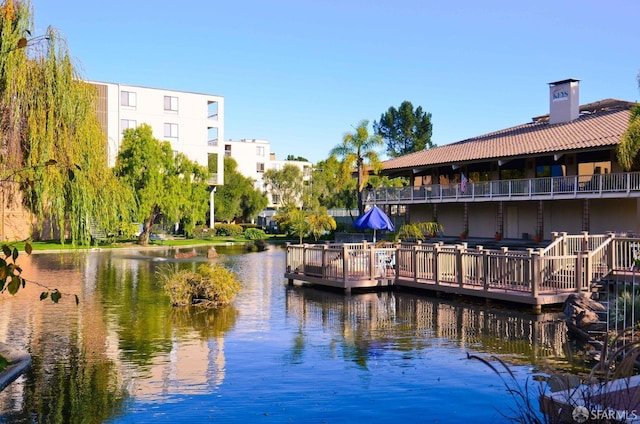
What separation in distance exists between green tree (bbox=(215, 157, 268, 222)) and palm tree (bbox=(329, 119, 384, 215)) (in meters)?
31.8

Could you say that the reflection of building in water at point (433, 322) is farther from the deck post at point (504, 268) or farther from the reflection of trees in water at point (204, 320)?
the reflection of trees in water at point (204, 320)

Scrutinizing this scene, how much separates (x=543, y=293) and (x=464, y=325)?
3448 millimetres

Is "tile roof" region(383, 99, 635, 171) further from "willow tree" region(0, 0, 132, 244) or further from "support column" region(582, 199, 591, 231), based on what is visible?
"willow tree" region(0, 0, 132, 244)

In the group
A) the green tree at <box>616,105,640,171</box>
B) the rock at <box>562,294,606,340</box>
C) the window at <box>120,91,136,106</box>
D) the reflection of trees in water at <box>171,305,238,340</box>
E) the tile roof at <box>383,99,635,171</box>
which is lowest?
the reflection of trees in water at <box>171,305,238,340</box>

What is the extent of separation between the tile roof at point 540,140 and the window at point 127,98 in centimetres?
2896

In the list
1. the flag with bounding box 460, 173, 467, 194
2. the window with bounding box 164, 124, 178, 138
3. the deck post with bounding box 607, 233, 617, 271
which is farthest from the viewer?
the window with bounding box 164, 124, 178, 138

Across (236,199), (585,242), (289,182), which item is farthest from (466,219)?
(289,182)

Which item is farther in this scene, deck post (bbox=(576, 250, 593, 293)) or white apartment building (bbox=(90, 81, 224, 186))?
white apartment building (bbox=(90, 81, 224, 186))

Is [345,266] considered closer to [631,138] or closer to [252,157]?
[631,138]

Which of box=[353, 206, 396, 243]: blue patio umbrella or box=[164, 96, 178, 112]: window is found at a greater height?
box=[164, 96, 178, 112]: window

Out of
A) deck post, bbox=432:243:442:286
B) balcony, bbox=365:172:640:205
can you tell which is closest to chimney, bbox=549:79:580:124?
balcony, bbox=365:172:640:205

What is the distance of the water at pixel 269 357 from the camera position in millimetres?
9133

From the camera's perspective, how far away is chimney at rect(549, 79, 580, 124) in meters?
42.7

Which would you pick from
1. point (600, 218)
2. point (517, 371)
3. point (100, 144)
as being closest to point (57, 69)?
point (100, 144)
